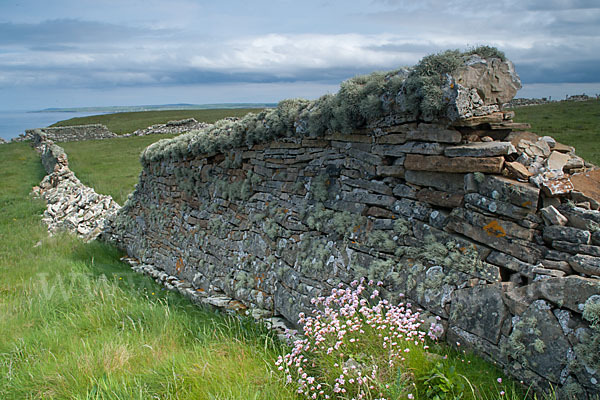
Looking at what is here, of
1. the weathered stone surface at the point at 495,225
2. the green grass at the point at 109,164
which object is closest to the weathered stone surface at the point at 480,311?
the weathered stone surface at the point at 495,225

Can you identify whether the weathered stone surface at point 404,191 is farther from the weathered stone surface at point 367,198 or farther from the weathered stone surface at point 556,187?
the weathered stone surface at point 556,187

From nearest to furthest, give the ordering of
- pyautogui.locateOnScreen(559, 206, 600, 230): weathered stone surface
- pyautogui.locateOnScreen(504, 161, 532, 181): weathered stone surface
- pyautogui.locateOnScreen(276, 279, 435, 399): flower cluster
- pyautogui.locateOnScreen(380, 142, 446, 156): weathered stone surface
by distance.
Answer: pyautogui.locateOnScreen(276, 279, 435, 399): flower cluster
pyautogui.locateOnScreen(559, 206, 600, 230): weathered stone surface
pyautogui.locateOnScreen(504, 161, 532, 181): weathered stone surface
pyautogui.locateOnScreen(380, 142, 446, 156): weathered stone surface

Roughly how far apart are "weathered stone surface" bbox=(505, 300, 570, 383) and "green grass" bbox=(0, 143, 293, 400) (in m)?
2.11

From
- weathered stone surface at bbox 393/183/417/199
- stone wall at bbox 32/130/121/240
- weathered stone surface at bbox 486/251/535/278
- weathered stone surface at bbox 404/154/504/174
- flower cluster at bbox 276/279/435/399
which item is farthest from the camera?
stone wall at bbox 32/130/121/240

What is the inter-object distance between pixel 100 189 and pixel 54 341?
15.2 metres

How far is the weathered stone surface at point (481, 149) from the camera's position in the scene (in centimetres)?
419

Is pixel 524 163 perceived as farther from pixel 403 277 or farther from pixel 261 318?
pixel 261 318

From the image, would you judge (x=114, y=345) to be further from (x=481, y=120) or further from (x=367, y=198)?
(x=481, y=120)

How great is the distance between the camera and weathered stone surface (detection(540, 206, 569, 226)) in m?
3.78

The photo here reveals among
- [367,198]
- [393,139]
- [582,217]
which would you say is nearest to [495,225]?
[582,217]

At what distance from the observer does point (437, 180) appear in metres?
4.60

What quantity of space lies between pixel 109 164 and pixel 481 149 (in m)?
26.4

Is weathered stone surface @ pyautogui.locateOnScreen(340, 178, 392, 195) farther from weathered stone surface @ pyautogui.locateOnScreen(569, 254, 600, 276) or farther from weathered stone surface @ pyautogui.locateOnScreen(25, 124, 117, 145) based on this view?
weathered stone surface @ pyautogui.locateOnScreen(25, 124, 117, 145)

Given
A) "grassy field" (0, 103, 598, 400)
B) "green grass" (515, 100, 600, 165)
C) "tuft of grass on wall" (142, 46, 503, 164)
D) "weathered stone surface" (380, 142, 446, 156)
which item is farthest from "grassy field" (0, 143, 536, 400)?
"green grass" (515, 100, 600, 165)
